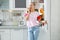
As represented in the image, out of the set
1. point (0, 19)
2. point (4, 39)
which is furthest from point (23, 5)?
point (4, 39)

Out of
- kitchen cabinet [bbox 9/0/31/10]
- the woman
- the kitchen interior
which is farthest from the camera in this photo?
kitchen cabinet [bbox 9/0/31/10]

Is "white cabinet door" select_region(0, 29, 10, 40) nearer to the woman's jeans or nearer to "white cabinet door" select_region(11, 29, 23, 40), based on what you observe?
"white cabinet door" select_region(11, 29, 23, 40)

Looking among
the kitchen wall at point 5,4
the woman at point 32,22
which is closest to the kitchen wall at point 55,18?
the woman at point 32,22

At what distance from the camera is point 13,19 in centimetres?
459

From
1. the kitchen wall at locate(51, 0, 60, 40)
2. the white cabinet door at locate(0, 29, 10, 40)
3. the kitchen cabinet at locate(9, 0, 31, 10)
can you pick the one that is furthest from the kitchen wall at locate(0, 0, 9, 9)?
the kitchen wall at locate(51, 0, 60, 40)

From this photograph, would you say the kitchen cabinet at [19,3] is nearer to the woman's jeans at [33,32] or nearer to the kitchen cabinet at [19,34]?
the kitchen cabinet at [19,34]

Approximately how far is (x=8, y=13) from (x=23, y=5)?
0.56 m

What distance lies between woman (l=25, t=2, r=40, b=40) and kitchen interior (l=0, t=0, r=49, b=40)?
364mm

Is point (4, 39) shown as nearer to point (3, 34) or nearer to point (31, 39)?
point (3, 34)

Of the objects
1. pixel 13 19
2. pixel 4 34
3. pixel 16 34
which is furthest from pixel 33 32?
pixel 13 19

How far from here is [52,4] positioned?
3545 millimetres

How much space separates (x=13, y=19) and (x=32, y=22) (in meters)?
1.27

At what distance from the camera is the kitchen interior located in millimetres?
4094

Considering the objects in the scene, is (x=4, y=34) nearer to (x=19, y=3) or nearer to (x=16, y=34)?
(x=16, y=34)
